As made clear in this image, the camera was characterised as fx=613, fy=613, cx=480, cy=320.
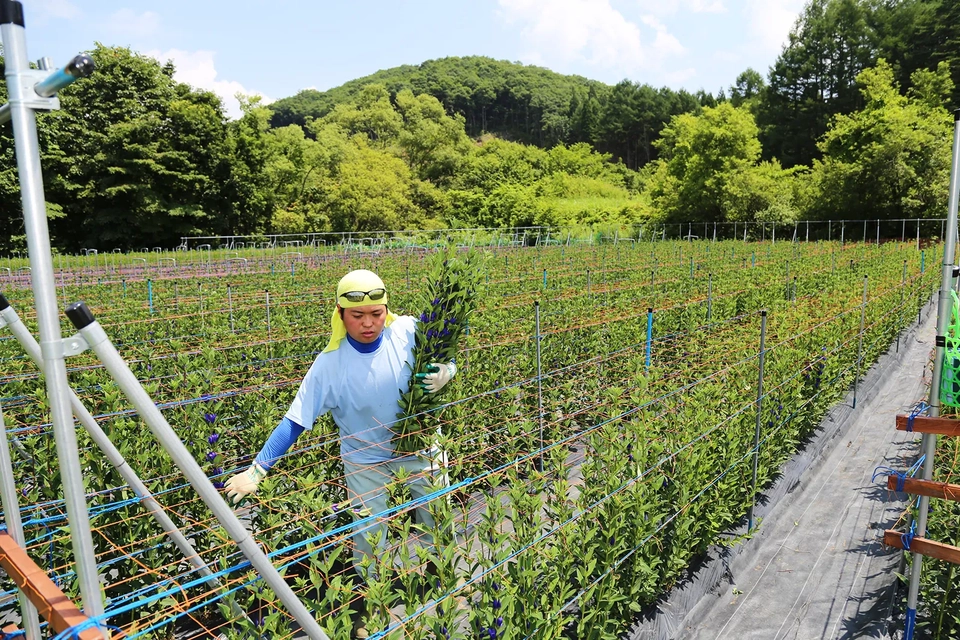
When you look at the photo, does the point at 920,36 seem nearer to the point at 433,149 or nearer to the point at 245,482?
the point at 433,149

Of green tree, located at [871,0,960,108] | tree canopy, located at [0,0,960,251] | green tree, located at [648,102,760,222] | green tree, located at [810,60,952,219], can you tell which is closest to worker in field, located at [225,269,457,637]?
tree canopy, located at [0,0,960,251]

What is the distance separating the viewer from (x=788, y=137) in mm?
54938

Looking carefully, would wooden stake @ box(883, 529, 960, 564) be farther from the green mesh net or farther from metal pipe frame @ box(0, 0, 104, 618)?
metal pipe frame @ box(0, 0, 104, 618)

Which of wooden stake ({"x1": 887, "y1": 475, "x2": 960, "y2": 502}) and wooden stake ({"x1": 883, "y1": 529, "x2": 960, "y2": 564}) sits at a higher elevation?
wooden stake ({"x1": 887, "y1": 475, "x2": 960, "y2": 502})

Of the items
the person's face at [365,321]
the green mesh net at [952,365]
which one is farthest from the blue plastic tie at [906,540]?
the person's face at [365,321]

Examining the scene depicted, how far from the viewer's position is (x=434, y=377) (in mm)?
3332

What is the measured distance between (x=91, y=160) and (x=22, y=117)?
158 ft

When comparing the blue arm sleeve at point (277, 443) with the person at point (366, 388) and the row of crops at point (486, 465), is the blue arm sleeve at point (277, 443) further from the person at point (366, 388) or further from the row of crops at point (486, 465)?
the row of crops at point (486, 465)

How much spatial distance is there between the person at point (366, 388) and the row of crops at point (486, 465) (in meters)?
0.27

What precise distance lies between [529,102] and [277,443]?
126 m

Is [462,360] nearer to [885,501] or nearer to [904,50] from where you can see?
[885,501]

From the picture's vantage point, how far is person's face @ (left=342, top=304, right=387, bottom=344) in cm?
328

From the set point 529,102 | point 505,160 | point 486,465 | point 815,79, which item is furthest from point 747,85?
point 486,465

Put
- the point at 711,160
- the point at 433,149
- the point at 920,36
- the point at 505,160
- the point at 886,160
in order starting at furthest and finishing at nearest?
the point at 433,149
the point at 505,160
the point at 920,36
the point at 711,160
the point at 886,160
